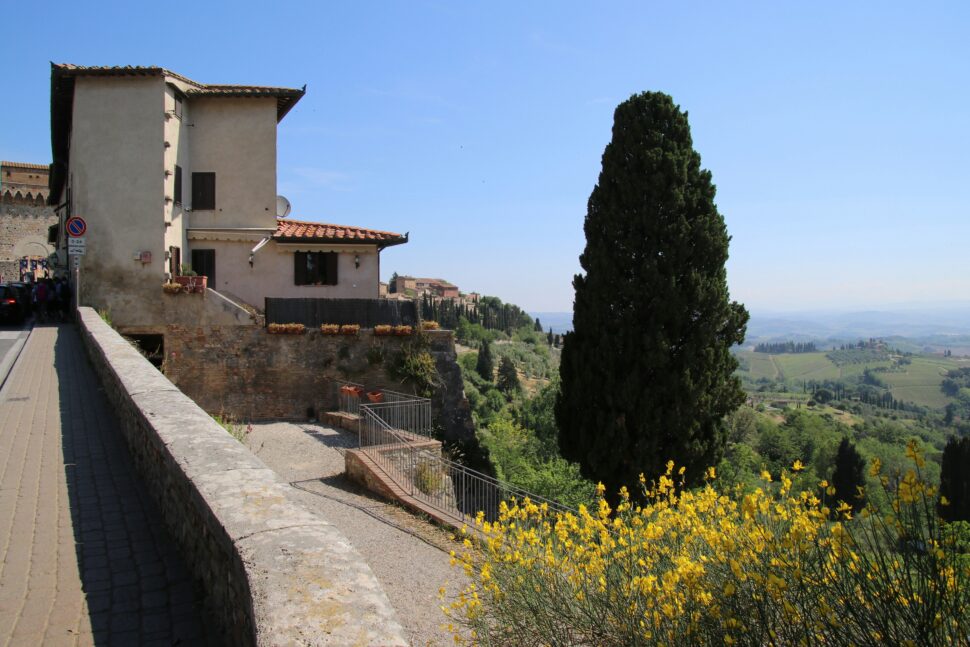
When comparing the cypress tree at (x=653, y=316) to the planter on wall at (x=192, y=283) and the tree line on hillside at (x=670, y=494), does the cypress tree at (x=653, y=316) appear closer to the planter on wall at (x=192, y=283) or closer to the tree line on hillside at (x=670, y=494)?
the tree line on hillside at (x=670, y=494)

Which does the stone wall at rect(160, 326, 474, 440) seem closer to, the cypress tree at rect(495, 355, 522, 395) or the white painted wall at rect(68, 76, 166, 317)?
the white painted wall at rect(68, 76, 166, 317)

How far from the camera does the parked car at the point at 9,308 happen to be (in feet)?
69.4

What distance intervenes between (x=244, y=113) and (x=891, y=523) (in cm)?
2400

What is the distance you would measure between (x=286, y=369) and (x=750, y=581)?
57.8 ft

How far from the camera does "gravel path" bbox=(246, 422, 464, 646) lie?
7.84 meters

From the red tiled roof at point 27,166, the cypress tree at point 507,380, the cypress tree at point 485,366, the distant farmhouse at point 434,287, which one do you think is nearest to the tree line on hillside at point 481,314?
the distant farmhouse at point 434,287

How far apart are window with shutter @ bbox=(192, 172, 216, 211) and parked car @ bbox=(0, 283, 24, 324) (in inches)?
258

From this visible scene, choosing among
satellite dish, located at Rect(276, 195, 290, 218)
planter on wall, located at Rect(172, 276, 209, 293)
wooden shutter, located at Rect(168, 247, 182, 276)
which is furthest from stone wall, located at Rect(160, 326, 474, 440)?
satellite dish, located at Rect(276, 195, 290, 218)

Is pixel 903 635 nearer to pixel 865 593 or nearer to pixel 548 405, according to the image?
pixel 865 593

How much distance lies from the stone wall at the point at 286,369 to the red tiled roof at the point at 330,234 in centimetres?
476

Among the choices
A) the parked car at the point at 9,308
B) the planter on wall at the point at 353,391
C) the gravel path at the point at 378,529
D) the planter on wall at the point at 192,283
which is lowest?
the gravel path at the point at 378,529

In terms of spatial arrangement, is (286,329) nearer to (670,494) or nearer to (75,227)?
(75,227)

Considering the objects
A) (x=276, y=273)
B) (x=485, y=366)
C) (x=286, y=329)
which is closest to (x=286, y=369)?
(x=286, y=329)

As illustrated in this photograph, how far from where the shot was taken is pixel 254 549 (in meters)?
3.01
